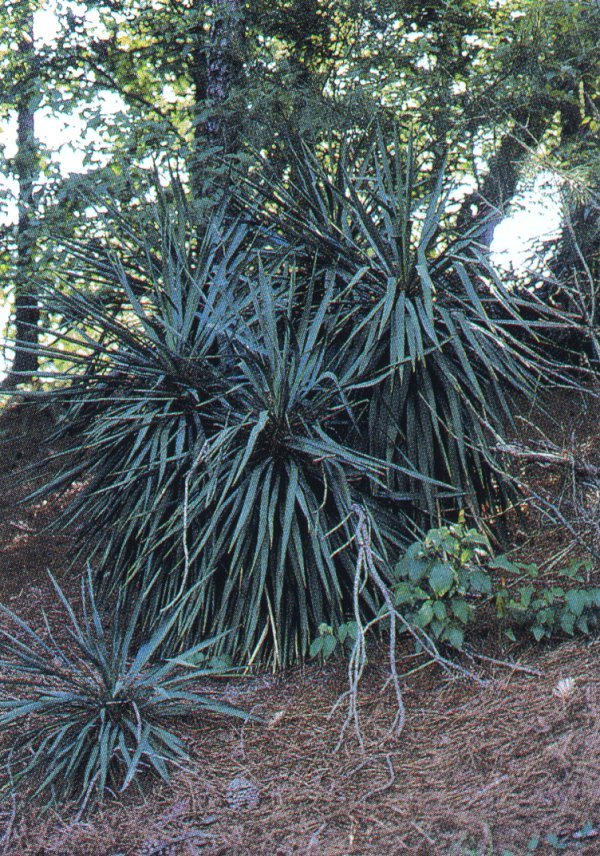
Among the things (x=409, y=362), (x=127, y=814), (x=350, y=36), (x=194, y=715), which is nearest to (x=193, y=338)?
(x=409, y=362)

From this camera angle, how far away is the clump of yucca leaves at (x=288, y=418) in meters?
3.80

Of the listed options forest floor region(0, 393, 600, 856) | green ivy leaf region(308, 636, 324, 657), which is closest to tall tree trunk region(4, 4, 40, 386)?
green ivy leaf region(308, 636, 324, 657)

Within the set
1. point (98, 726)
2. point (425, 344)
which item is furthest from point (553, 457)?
point (98, 726)

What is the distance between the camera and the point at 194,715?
11.3 feet

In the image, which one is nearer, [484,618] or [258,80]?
[484,618]

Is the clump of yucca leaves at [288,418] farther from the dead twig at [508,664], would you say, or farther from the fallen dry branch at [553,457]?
the dead twig at [508,664]

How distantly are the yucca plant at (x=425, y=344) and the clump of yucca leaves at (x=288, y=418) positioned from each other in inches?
0.5

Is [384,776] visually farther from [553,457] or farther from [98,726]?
[553,457]

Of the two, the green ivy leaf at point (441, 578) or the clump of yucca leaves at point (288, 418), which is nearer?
the green ivy leaf at point (441, 578)

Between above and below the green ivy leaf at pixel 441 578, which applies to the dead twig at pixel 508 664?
below

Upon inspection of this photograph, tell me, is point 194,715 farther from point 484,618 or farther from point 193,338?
point 193,338

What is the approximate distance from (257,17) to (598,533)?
5024 mm

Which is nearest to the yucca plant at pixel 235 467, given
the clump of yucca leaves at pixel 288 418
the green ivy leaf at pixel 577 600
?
the clump of yucca leaves at pixel 288 418

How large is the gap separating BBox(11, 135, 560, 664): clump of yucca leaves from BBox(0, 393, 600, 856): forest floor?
0.42 meters
